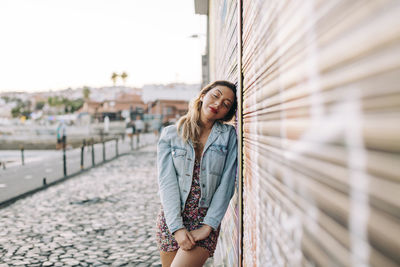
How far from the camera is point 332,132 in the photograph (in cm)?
77

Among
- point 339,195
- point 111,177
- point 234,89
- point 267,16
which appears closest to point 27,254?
point 234,89

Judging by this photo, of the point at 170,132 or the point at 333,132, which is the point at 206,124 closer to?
A: the point at 170,132

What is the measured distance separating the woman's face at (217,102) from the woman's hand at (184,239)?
779 mm

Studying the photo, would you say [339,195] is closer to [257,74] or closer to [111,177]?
[257,74]

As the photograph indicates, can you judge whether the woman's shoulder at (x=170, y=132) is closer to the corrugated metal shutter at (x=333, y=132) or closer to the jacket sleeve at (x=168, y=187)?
the jacket sleeve at (x=168, y=187)

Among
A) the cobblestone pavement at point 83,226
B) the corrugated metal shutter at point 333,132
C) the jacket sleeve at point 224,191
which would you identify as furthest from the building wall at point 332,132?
the cobblestone pavement at point 83,226

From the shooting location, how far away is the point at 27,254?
186 inches

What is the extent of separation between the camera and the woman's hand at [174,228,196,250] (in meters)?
2.24

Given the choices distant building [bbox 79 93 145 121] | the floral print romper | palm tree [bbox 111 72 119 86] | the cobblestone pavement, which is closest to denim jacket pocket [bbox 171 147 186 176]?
the floral print romper

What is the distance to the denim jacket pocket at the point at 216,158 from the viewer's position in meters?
2.36

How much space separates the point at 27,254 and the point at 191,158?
3571 mm

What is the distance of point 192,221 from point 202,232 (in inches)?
4.8

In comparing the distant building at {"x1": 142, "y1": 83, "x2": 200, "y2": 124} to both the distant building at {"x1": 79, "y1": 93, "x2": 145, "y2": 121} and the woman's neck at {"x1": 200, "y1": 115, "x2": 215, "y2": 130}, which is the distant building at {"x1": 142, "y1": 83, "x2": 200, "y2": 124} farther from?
the woman's neck at {"x1": 200, "y1": 115, "x2": 215, "y2": 130}

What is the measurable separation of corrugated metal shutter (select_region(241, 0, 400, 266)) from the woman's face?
955mm
